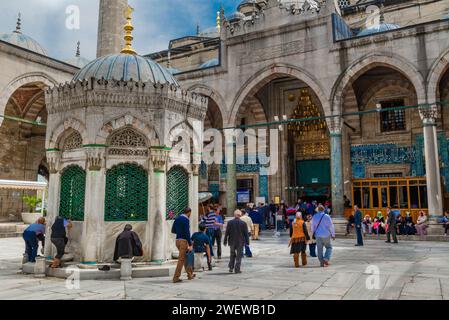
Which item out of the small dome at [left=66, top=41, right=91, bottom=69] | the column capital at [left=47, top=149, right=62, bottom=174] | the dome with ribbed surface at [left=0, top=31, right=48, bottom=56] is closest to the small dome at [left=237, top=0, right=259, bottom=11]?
the small dome at [left=66, top=41, right=91, bottom=69]

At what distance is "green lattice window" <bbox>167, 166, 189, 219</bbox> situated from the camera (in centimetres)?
760

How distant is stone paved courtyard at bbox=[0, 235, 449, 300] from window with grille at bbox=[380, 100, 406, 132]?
35.8ft

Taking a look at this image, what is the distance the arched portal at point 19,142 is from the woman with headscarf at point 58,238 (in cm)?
1603

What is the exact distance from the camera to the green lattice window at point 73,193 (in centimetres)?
721

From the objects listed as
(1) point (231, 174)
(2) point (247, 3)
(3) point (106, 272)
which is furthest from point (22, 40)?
(3) point (106, 272)

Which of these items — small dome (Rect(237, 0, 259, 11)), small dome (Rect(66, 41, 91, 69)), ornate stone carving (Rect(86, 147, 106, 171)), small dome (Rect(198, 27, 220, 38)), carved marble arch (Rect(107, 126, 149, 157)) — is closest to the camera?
ornate stone carving (Rect(86, 147, 106, 171))

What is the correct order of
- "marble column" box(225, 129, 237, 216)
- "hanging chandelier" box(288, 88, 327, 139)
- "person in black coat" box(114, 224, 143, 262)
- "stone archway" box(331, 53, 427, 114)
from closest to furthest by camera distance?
1. "person in black coat" box(114, 224, 143, 262)
2. "stone archway" box(331, 53, 427, 114)
3. "marble column" box(225, 129, 237, 216)
4. "hanging chandelier" box(288, 88, 327, 139)

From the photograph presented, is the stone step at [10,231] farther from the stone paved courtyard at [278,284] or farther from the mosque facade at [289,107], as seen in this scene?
the stone paved courtyard at [278,284]

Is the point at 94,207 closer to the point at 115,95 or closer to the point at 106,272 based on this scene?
the point at 106,272

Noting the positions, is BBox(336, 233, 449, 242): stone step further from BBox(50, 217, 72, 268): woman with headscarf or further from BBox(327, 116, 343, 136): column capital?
BBox(50, 217, 72, 268): woman with headscarf

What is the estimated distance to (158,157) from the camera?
23.5ft

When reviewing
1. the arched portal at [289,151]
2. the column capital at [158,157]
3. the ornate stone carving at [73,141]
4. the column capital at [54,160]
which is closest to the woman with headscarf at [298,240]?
the column capital at [158,157]

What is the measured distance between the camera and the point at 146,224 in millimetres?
7117
